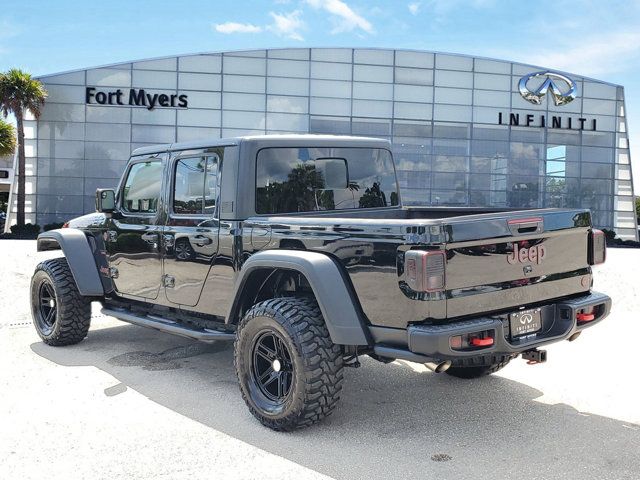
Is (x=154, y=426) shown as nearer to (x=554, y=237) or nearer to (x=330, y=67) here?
(x=554, y=237)

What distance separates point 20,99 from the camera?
2648cm

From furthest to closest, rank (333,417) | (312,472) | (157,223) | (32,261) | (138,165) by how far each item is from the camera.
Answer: (32,261) → (138,165) → (157,223) → (333,417) → (312,472)

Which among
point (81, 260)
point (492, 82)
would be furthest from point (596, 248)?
point (492, 82)

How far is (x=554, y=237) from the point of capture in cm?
394

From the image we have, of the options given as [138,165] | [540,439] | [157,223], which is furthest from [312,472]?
[138,165]

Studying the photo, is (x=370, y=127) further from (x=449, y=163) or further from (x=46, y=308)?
(x=46, y=308)

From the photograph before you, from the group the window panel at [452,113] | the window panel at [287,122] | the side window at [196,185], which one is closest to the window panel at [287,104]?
the window panel at [287,122]

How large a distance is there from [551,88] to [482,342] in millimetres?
30473

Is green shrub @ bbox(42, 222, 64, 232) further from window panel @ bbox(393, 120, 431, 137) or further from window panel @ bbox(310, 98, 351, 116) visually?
window panel @ bbox(393, 120, 431, 137)

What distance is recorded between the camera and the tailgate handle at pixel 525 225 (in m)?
3.63

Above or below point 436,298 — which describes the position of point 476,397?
below

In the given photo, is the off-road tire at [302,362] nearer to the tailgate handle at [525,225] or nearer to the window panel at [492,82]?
the tailgate handle at [525,225]

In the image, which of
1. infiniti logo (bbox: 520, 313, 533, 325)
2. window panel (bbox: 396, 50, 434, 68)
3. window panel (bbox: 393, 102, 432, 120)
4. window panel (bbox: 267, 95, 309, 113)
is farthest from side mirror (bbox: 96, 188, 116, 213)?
window panel (bbox: 396, 50, 434, 68)

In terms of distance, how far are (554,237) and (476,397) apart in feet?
4.69
